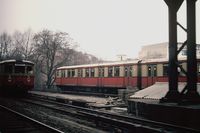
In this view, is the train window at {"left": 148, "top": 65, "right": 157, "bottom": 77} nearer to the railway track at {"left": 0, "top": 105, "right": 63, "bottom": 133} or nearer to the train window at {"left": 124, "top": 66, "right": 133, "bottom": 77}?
the train window at {"left": 124, "top": 66, "right": 133, "bottom": 77}

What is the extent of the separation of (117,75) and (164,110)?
51.8ft

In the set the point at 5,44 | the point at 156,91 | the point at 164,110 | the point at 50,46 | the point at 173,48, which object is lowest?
the point at 164,110

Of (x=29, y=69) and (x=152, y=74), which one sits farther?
(x=29, y=69)

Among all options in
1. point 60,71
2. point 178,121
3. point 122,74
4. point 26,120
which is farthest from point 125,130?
point 60,71

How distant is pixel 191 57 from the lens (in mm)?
11180

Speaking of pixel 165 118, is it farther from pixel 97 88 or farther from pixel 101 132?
pixel 97 88

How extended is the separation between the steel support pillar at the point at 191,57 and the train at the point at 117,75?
908 cm

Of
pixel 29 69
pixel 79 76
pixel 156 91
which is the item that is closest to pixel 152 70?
pixel 156 91

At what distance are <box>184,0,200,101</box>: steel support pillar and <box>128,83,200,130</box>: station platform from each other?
0.50 meters

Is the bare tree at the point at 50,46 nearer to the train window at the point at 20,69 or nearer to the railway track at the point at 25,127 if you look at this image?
the train window at the point at 20,69

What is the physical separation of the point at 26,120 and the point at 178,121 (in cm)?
586

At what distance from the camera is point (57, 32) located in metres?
50.7

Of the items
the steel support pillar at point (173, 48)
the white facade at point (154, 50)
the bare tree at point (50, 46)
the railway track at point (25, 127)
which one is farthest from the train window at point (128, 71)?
the white facade at point (154, 50)

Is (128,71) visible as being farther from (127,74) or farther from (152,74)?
(152,74)
